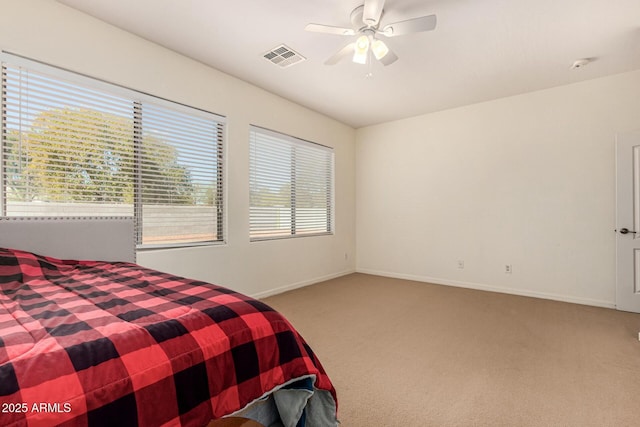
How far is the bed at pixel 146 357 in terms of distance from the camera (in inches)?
26.7

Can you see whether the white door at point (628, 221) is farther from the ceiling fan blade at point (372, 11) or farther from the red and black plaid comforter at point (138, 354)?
the red and black plaid comforter at point (138, 354)

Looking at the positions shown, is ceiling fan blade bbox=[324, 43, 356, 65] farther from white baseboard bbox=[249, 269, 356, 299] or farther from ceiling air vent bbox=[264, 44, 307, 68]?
white baseboard bbox=[249, 269, 356, 299]

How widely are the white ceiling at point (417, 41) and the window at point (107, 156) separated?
64 cm

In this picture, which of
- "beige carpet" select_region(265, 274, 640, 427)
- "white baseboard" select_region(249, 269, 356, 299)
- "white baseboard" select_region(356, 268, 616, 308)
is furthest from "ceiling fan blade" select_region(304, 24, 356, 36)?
"white baseboard" select_region(356, 268, 616, 308)

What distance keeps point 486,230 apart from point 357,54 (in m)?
3.10

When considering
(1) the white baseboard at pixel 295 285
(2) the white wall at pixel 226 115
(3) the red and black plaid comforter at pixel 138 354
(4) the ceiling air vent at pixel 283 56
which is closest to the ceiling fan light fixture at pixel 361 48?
(4) the ceiling air vent at pixel 283 56

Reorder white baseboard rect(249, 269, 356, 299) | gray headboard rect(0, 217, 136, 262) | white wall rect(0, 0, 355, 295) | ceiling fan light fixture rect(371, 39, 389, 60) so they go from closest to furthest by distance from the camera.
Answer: gray headboard rect(0, 217, 136, 262)
white wall rect(0, 0, 355, 295)
ceiling fan light fixture rect(371, 39, 389, 60)
white baseboard rect(249, 269, 356, 299)

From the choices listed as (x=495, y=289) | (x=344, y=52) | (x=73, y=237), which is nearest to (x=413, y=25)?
(x=344, y=52)

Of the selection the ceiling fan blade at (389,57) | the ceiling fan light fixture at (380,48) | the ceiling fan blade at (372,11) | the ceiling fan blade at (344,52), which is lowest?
the ceiling fan blade at (389,57)

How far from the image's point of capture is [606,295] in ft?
11.2

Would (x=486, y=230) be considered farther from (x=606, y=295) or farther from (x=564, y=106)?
(x=564, y=106)

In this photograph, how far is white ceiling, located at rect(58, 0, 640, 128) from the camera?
7.57 ft

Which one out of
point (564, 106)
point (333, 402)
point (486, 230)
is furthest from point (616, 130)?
point (333, 402)

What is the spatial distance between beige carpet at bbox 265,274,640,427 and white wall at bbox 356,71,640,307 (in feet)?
1.74
